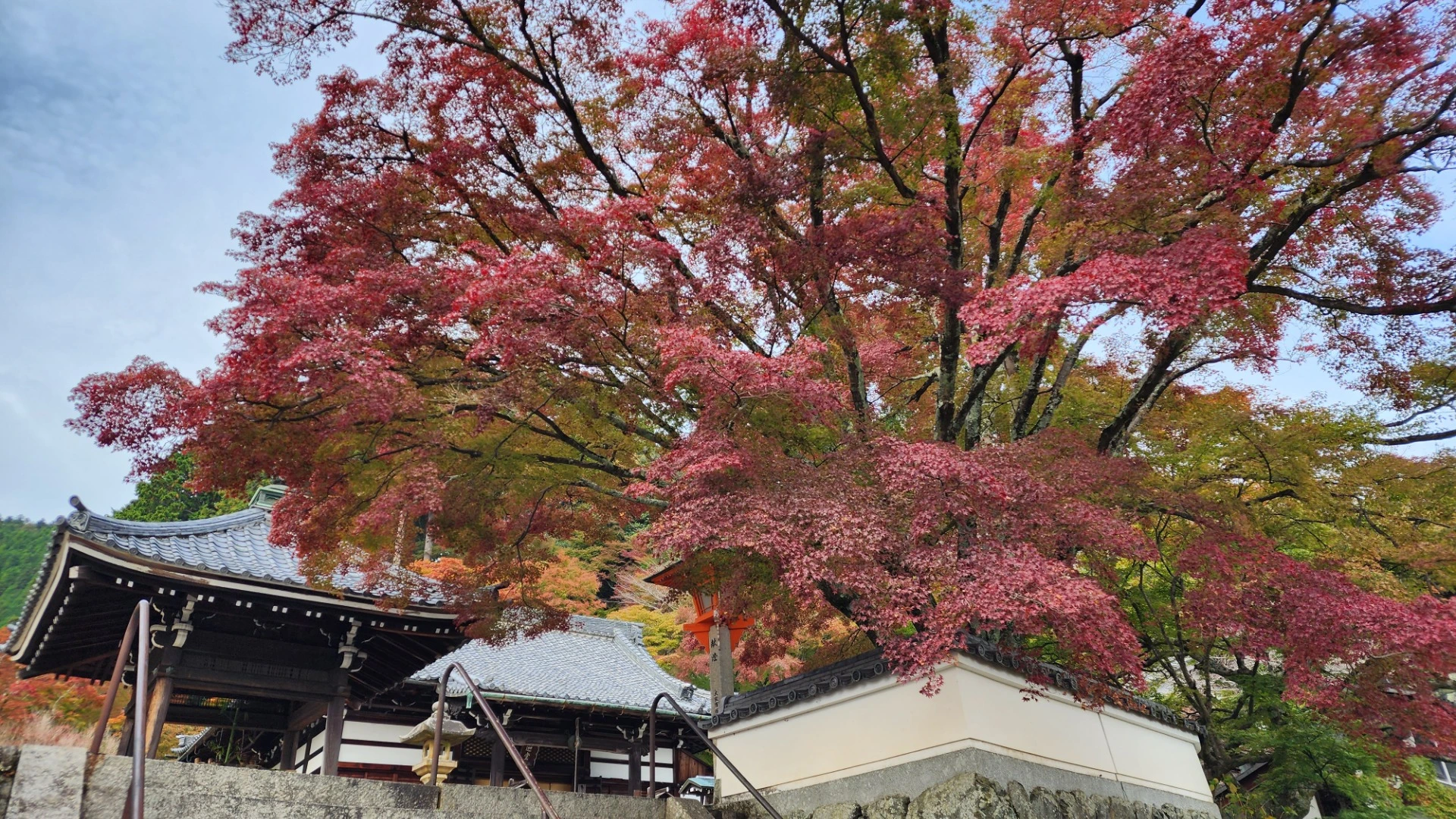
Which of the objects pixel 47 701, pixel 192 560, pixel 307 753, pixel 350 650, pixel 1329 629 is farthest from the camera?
pixel 47 701

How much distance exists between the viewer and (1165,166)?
7.01 meters

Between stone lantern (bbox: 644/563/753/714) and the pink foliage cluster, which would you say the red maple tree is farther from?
stone lantern (bbox: 644/563/753/714)

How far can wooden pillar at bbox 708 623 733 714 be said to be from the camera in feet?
37.4

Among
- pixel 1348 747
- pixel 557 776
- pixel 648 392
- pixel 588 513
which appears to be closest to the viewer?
pixel 648 392

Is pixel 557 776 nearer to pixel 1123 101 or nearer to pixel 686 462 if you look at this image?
pixel 686 462

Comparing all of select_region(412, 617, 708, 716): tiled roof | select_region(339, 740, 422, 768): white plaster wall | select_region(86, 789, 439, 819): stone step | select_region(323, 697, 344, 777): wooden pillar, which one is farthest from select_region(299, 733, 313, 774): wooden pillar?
select_region(86, 789, 439, 819): stone step

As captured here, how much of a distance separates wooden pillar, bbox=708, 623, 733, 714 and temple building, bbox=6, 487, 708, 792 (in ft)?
9.47

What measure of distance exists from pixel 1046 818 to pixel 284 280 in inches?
304

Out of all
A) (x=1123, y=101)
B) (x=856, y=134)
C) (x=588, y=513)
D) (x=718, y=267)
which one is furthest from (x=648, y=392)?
(x=1123, y=101)

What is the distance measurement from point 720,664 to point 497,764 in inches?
177

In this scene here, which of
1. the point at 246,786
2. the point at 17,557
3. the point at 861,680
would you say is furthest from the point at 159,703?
the point at 17,557

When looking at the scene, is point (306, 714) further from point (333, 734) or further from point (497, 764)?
point (497, 764)

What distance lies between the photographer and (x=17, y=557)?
39.7m

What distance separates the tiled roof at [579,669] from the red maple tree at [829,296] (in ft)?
17.5
